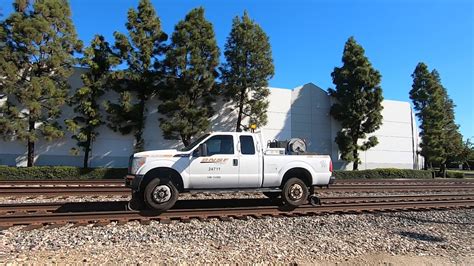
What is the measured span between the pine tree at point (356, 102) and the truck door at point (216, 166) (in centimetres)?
2722

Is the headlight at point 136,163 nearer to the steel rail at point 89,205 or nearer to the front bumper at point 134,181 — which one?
the front bumper at point 134,181

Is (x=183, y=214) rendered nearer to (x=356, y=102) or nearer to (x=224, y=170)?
(x=224, y=170)

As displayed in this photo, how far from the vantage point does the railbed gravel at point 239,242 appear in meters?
6.25

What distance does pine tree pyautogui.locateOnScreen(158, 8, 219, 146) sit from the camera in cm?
2780

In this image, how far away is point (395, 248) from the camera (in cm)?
734

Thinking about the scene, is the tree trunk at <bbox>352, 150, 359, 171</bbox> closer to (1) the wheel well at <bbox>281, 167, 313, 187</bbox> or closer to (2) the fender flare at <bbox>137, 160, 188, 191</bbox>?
(1) the wheel well at <bbox>281, 167, 313, 187</bbox>

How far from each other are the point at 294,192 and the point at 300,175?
642mm

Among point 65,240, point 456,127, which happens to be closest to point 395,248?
point 65,240

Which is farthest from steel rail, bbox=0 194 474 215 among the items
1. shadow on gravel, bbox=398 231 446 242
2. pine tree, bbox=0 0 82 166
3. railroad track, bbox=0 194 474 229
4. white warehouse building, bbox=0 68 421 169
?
white warehouse building, bbox=0 68 421 169

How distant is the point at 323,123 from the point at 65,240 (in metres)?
33.9

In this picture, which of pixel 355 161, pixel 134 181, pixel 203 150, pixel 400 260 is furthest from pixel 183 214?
pixel 355 161

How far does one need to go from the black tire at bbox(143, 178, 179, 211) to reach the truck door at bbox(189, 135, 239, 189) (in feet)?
1.92

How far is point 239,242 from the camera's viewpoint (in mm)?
7336

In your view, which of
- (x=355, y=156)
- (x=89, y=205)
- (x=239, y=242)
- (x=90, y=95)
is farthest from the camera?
(x=355, y=156)
